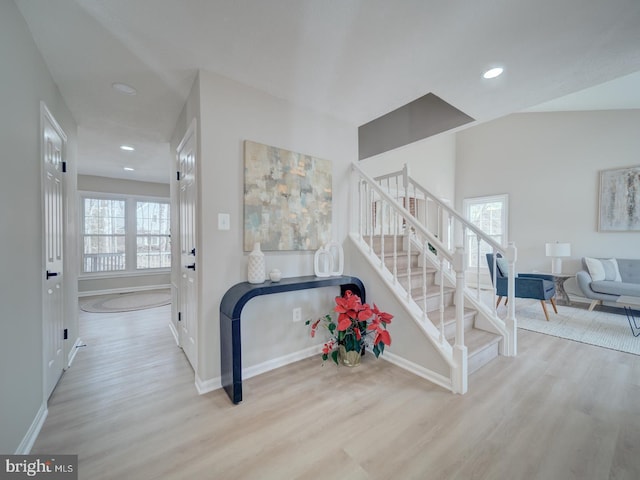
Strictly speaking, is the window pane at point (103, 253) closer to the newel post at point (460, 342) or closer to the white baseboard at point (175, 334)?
the white baseboard at point (175, 334)

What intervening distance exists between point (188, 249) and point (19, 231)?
1.09m

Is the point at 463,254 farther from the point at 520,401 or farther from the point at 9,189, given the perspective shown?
the point at 9,189

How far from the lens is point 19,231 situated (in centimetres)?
143

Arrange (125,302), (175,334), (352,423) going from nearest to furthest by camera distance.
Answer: (352,423) → (175,334) → (125,302)

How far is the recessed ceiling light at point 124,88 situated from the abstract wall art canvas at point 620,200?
6831 millimetres

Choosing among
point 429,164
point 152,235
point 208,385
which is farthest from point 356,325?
point 152,235

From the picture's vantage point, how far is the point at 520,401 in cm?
185

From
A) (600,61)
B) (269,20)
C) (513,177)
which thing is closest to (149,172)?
(269,20)

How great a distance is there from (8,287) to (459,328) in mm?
2681

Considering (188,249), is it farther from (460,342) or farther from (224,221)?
(460,342)

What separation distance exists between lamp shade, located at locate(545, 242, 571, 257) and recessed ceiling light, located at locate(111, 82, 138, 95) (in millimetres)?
6332

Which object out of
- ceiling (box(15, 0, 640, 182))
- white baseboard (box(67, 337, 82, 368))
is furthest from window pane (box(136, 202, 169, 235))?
ceiling (box(15, 0, 640, 182))

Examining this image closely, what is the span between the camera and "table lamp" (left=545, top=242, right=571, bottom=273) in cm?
457

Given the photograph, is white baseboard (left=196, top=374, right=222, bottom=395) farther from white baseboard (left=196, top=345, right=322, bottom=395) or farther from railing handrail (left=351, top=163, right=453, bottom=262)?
railing handrail (left=351, top=163, right=453, bottom=262)
